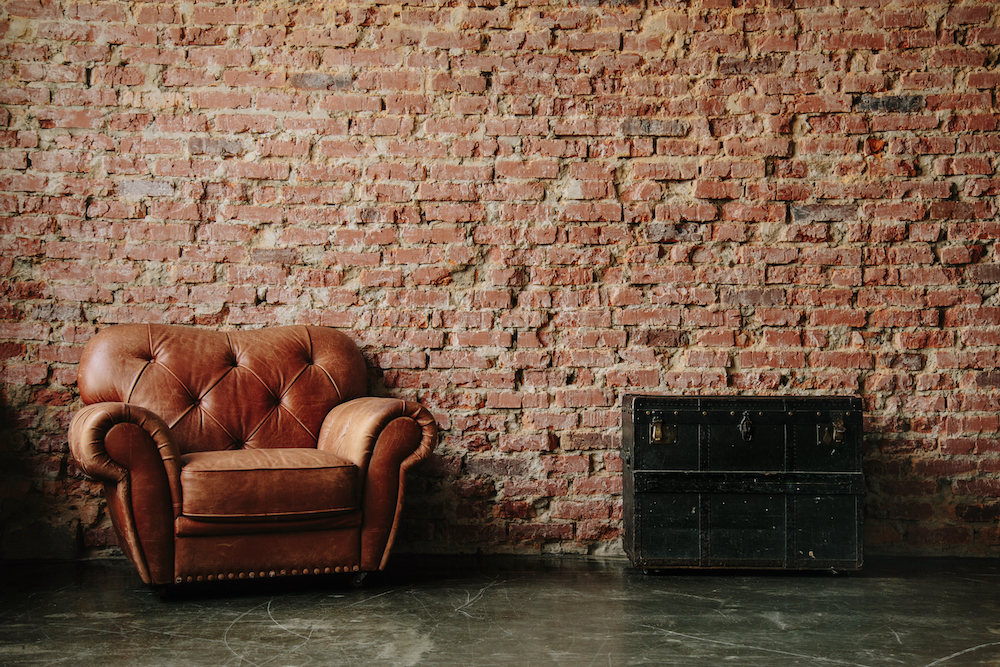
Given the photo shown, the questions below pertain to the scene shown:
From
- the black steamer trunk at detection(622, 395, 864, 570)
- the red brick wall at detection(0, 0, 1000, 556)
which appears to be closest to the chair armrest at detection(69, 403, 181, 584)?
the red brick wall at detection(0, 0, 1000, 556)

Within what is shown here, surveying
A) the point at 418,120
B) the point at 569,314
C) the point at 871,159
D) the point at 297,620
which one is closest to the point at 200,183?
the point at 418,120

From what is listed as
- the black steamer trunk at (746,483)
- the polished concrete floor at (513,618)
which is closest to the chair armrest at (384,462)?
the polished concrete floor at (513,618)

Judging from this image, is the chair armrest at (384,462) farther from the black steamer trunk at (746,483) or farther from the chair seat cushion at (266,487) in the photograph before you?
the black steamer trunk at (746,483)

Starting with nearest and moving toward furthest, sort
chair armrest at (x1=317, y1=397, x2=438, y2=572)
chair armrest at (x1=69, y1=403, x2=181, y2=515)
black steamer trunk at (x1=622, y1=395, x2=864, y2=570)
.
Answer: chair armrest at (x1=69, y1=403, x2=181, y2=515) < chair armrest at (x1=317, y1=397, x2=438, y2=572) < black steamer trunk at (x1=622, y1=395, x2=864, y2=570)

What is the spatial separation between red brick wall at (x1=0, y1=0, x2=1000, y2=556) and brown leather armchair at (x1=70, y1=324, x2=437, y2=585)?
0.30 meters

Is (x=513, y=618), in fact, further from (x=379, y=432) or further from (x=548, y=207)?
(x=548, y=207)

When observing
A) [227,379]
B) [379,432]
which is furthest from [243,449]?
[379,432]

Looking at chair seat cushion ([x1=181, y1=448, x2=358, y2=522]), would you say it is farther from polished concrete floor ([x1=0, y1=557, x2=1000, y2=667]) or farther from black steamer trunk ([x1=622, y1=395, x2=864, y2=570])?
black steamer trunk ([x1=622, y1=395, x2=864, y2=570])

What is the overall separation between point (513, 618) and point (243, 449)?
1250 mm

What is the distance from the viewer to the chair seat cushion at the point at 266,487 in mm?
2234

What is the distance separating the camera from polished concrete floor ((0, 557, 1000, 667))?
6.01 feet

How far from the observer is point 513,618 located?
2.14 meters

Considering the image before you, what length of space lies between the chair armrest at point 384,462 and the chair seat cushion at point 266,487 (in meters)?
0.06

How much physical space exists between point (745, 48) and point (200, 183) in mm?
2470
